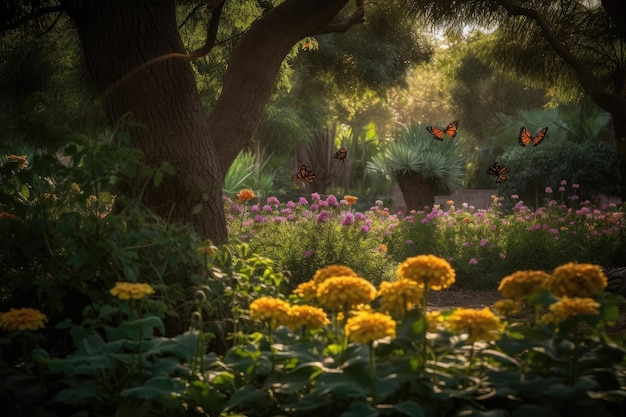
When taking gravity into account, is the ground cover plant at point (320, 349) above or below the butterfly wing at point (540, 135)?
below

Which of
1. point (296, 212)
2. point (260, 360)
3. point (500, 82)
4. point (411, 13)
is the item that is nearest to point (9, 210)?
point (260, 360)

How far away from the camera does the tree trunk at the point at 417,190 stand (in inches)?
639

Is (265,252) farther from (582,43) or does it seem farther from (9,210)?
(582,43)

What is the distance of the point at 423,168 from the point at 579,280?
13.2 m

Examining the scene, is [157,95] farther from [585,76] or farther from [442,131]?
[442,131]

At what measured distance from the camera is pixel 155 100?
4914mm

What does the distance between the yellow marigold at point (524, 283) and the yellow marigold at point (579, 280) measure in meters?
0.10

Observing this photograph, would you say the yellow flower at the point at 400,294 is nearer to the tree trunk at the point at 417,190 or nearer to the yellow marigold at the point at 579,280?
the yellow marigold at the point at 579,280

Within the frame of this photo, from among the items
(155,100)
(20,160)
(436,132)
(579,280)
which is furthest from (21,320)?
(436,132)

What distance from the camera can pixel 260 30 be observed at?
6023 mm

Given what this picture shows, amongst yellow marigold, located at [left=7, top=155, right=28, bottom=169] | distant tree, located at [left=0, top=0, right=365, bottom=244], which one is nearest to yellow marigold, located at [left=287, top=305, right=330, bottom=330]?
distant tree, located at [left=0, top=0, right=365, bottom=244]

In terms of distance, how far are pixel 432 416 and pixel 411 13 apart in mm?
8200

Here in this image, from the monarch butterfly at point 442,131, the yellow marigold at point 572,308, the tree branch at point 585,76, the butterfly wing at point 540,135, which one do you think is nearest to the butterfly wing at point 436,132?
the monarch butterfly at point 442,131

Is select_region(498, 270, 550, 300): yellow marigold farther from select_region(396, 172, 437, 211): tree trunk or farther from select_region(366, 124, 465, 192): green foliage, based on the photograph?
select_region(396, 172, 437, 211): tree trunk
